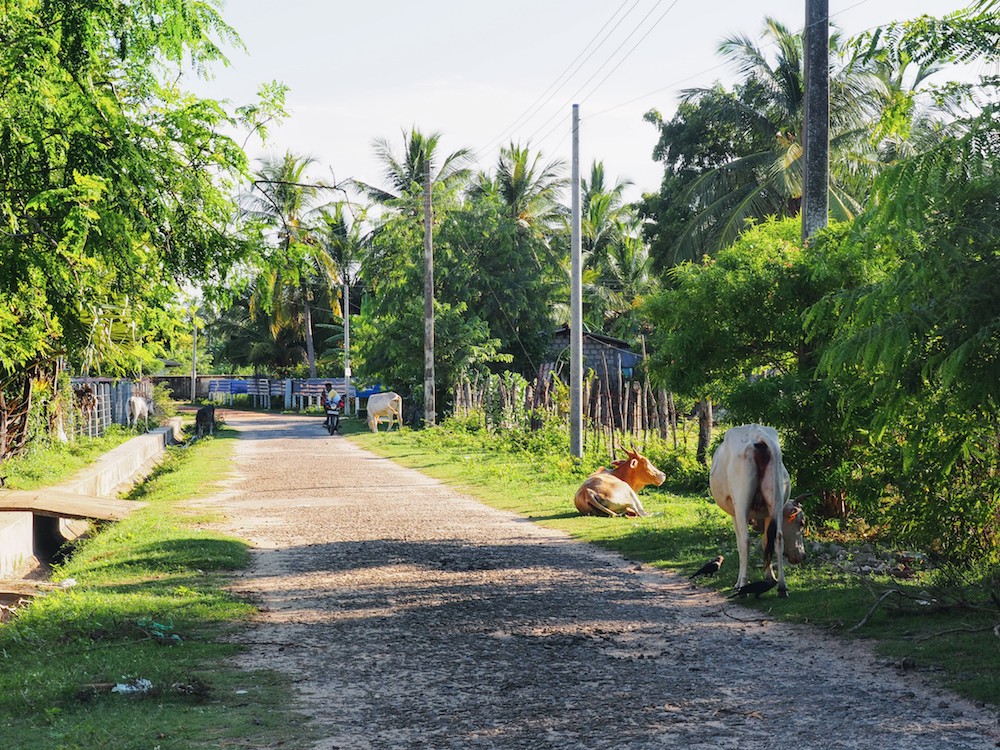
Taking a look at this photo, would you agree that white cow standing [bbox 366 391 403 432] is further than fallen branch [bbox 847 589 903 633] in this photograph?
Yes

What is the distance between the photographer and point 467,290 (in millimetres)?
38375

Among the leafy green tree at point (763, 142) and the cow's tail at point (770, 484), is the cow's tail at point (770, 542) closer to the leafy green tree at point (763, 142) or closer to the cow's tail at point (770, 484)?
the cow's tail at point (770, 484)

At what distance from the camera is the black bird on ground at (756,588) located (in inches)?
340

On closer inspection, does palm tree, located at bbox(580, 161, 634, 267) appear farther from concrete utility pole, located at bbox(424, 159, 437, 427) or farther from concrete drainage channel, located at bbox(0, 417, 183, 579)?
concrete drainage channel, located at bbox(0, 417, 183, 579)

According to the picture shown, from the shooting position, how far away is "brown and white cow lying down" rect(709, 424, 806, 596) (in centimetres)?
899

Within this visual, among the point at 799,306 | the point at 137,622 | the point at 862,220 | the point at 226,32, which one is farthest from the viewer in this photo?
the point at 799,306

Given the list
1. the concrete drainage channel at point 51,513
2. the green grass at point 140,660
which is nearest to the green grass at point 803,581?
the green grass at point 140,660

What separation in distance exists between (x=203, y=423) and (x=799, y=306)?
83.7 ft

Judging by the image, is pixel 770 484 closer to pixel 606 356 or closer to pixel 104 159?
pixel 104 159

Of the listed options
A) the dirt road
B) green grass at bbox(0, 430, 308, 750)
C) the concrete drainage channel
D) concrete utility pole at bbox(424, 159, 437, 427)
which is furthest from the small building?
green grass at bbox(0, 430, 308, 750)

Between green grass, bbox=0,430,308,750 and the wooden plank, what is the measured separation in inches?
75.3

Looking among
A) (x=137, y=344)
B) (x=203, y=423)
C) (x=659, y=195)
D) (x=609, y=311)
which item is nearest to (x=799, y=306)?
(x=137, y=344)

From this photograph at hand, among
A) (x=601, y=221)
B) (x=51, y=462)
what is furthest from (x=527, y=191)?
(x=51, y=462)

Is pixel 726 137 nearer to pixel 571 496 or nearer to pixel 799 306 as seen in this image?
pixel 571 496
